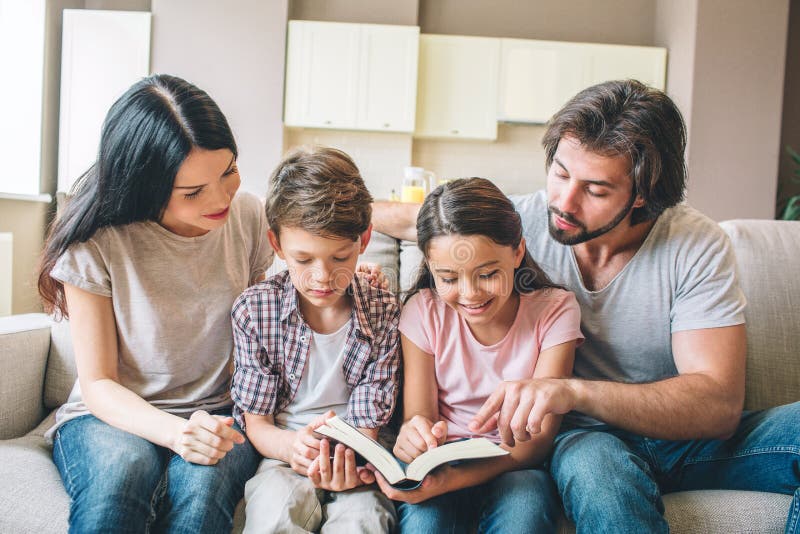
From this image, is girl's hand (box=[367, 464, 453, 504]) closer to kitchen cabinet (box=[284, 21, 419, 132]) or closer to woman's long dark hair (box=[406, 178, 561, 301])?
woman's long dark hair (box=[406, 178, 561, 301])

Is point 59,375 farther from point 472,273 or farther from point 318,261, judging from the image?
point 472,273

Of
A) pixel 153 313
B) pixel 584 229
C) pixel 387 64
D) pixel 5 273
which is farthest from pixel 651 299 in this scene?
pixel 387 64

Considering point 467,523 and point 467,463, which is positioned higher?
point 467,463

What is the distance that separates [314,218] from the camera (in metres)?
1.21

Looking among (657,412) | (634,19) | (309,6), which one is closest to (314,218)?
(657,412)

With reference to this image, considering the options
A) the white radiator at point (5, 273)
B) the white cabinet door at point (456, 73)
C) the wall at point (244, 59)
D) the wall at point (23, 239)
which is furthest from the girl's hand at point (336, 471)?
the white cabinet door at point (456, 73)

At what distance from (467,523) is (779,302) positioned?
1052 mm

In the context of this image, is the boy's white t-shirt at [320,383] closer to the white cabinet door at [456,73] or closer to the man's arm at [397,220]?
the man's arm at [397,220]

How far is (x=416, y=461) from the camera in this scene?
1018mm

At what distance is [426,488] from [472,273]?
0.41 metres

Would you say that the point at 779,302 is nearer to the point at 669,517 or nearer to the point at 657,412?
the point at 657,412

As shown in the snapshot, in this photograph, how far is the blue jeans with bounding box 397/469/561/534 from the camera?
1.06 metres

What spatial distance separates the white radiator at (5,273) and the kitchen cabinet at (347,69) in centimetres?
198

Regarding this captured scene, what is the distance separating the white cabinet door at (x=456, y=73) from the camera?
4590 mm
